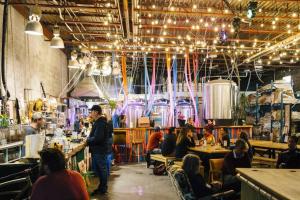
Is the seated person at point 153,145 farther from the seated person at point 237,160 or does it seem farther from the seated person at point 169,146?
the seated person at point 237,160

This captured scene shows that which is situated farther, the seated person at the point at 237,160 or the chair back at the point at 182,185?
the seated person at the point at 237,160

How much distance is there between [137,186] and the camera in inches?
306

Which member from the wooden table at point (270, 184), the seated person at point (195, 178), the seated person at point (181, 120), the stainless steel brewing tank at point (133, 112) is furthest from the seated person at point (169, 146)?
the stainless steel brewing tank at point (133, 112)

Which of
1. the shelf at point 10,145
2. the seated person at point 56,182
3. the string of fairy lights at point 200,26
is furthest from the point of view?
the string of fairy lights at point 200,26

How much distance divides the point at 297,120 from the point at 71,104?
34.3 feet

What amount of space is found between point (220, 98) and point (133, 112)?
4.37 metres

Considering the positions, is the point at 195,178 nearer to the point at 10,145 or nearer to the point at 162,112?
the point at 10,145

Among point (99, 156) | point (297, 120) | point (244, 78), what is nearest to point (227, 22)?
point (297, 120)

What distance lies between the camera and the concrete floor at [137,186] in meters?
6.77

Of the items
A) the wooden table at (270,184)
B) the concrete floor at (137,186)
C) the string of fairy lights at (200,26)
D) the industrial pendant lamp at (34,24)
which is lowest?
the concrete floor at (137,186)

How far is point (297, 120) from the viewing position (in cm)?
1459

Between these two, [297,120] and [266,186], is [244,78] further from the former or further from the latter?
[266,186]

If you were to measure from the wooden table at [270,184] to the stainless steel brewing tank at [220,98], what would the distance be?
11266mm

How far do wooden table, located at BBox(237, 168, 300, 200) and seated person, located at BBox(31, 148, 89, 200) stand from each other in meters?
1.67
